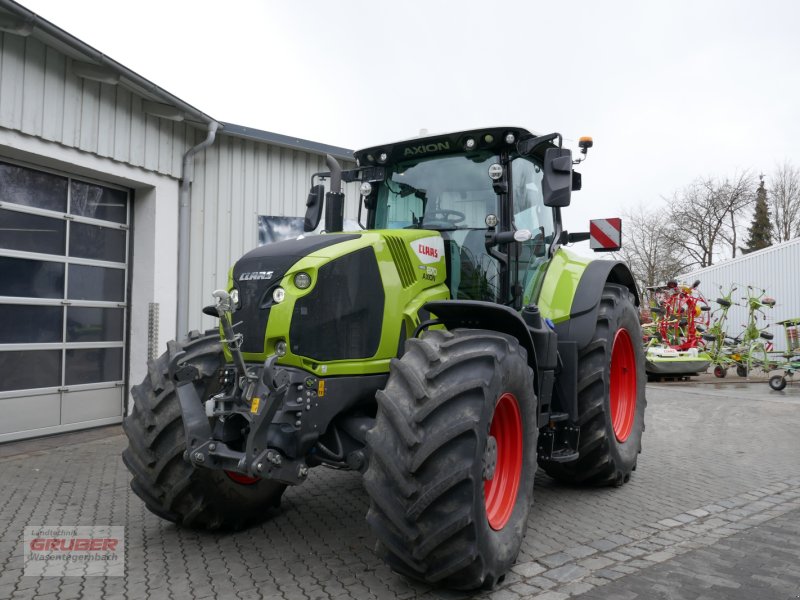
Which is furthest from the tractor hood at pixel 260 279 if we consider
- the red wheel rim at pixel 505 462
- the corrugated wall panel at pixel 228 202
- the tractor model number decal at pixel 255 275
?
the corrugated wall panel at pixel 228 202

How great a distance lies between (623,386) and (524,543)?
7.67ft

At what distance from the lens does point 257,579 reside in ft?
11.3

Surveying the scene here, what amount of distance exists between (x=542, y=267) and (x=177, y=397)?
283cm

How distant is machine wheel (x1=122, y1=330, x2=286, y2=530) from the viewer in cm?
386

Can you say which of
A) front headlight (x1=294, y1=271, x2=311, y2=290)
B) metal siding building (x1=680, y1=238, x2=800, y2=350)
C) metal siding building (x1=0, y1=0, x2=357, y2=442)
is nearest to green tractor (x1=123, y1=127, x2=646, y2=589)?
front headlight (x1=294, y1=271, x2=311, y2=290)

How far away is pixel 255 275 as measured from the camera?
3.63m

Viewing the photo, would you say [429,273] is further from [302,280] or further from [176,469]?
[176,469]

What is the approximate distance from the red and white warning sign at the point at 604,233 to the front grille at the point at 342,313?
8.39ft

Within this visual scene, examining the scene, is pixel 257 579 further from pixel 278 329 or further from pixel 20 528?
pixel 20 528

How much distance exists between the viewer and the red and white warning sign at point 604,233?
5562 millimetres

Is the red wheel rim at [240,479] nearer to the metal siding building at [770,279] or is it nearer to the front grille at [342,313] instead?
the front grille at [342,313]

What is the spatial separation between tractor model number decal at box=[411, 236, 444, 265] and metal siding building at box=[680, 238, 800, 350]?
66.5 feet

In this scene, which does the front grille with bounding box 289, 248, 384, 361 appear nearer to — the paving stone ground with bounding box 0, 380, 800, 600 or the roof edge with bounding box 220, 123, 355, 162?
the paving stone ground with bounding box 0, 380, 800, 600

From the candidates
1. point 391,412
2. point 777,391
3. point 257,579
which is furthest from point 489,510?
point 777,391
